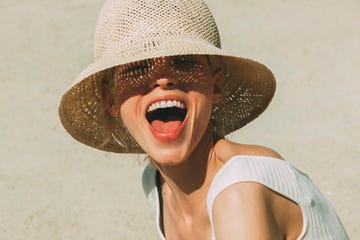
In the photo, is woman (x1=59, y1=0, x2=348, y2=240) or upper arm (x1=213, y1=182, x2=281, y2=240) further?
woman (x1=59, y1=0, x2=348, y2=240)

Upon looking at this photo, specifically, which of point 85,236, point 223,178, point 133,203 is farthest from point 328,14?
point 223,178

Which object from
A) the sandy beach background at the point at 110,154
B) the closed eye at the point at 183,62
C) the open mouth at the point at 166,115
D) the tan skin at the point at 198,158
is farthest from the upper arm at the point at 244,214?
the sandy beach background at the point at 110,154

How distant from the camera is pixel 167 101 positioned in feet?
6.01

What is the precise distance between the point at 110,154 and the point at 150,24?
2239mm

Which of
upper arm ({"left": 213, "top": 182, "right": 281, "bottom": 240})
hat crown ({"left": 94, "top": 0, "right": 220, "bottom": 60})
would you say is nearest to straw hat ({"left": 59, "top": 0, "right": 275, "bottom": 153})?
hat crown ({"left": 94, "top": 0, "right": 220, "bottom": 60})

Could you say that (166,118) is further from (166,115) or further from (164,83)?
(164,83)

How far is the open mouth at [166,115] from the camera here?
1840 mm

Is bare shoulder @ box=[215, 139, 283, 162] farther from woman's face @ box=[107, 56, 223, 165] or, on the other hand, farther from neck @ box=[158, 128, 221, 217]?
woman's face @ box=[107, 56, 223, 165]

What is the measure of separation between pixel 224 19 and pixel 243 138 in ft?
5.01

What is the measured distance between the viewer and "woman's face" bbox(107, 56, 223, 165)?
185cm

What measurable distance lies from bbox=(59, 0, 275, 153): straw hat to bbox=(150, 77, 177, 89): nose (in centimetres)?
9

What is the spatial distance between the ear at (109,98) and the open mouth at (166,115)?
18 centimetres

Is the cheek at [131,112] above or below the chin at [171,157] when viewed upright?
above

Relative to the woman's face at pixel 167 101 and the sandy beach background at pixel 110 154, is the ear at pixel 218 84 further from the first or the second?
the sandy beach background at pixel 110 154
